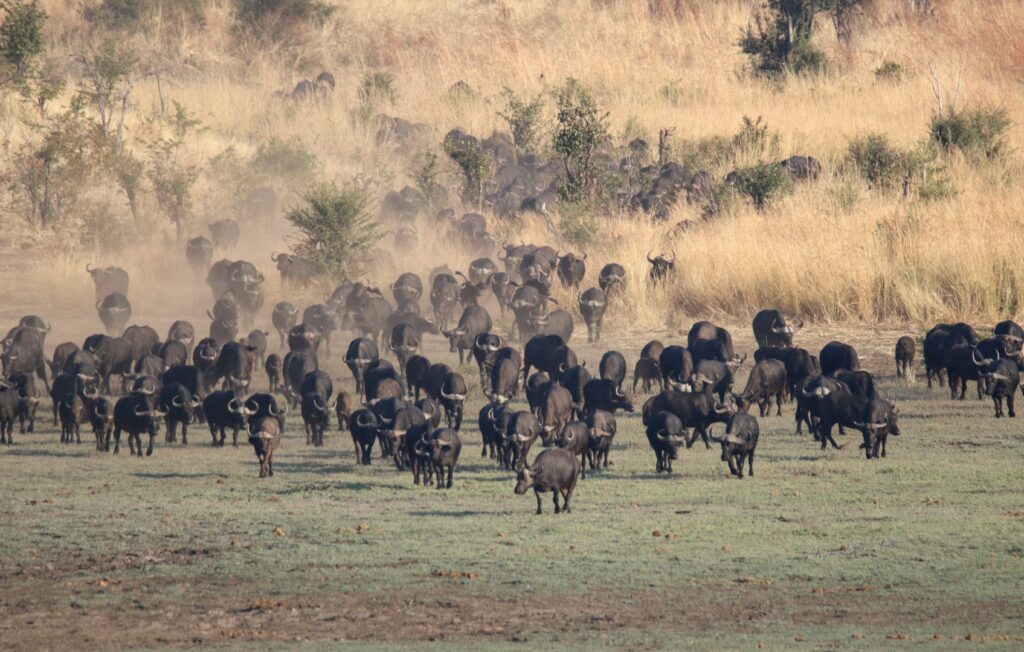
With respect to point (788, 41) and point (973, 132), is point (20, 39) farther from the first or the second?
point (788, 41)

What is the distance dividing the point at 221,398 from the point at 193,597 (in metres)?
6.62

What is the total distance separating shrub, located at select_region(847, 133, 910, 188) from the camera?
1284 inches

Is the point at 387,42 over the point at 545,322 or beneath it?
over

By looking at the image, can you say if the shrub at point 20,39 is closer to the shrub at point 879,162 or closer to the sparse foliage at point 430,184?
the sparse foliage at point 430,184

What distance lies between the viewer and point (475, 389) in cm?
2095

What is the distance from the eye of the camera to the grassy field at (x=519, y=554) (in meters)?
9.74

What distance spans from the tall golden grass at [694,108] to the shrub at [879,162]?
2.40 feet

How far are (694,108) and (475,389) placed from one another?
81.7 feet

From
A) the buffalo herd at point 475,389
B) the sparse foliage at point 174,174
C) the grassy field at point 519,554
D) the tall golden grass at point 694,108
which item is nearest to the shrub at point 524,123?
the tall golden grass at point 694,108

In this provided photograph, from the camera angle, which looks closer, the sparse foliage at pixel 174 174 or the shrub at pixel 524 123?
the sparse foliage at pixel 174 174

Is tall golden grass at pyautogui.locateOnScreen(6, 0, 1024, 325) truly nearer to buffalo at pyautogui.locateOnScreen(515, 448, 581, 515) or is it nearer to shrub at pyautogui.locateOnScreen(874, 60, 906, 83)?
shrub at pyautogui.locateOnScreen(874, 60, 906, 83)

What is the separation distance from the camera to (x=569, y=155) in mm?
33812

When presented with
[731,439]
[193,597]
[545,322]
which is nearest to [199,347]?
[545,322]

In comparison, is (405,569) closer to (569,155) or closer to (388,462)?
(388,462)
